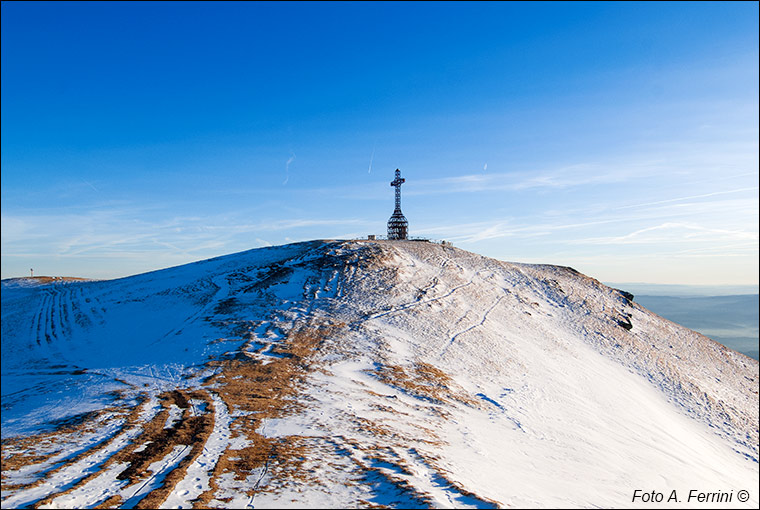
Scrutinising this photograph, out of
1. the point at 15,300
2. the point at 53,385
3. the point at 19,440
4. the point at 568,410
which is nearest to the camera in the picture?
the point at 19,440

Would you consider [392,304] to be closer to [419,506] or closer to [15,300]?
[419,506]

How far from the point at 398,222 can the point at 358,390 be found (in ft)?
160

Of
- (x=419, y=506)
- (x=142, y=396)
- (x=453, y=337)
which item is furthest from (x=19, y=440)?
(x=453, y=337)

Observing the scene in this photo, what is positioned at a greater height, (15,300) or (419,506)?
(15,300)

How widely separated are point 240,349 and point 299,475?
54.5 ft

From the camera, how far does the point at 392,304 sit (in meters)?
39.0

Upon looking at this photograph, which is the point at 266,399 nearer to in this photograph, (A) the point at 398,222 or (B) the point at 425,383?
(B) the point at 425,383

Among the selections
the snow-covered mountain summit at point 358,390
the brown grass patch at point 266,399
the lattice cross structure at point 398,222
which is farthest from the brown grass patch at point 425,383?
the lattice cross structure at point 398,222

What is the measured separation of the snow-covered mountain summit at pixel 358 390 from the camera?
1234 cm

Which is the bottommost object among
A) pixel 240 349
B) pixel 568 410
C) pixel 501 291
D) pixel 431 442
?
pixel 568 410

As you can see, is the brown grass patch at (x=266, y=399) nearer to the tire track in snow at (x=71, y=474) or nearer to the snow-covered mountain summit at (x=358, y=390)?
the snow-covered mountain summit at (x=358, y=390)

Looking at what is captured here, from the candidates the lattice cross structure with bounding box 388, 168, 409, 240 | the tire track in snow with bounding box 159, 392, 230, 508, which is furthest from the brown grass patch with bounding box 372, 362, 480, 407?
the lattice cross structure with bounding box 388, 168, 409, 240

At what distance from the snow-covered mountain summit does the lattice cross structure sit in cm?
1286

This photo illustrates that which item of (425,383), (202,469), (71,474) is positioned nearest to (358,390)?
(425,383)
